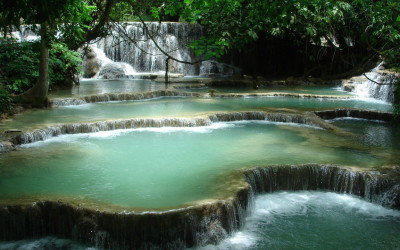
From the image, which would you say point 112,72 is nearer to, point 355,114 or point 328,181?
point 355,114

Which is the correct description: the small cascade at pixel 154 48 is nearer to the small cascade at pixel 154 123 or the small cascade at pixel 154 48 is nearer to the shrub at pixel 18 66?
the shrub at pixel 18 66

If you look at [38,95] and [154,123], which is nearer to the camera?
[154,123]

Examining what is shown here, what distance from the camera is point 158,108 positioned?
470 inches

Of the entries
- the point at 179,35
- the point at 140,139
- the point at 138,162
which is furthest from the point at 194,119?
the point at 179,35

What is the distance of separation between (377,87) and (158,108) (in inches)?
333

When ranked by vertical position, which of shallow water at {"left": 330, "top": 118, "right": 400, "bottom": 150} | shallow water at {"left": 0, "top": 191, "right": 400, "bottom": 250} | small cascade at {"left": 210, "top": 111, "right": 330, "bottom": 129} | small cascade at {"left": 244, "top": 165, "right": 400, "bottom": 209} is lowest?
shallow water at {"left": 0, "top": 191, "right": 400, "bottom": 250}

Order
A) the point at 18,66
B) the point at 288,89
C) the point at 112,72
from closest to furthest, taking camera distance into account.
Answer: the point at 18,66 < the point at 288,89 < the point at 112,72

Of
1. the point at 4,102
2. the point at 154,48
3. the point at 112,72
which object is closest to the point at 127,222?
the point at 4,102

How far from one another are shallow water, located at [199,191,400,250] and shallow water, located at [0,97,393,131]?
4.74 meters

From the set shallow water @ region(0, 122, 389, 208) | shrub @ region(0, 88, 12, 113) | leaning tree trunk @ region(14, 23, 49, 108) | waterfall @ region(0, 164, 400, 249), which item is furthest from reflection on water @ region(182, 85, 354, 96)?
waterfall @ region(0, 164, 400, 249)

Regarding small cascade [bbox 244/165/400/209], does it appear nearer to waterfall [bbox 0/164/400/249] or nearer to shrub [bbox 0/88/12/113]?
waterfall [bbox 0/164/400/249]

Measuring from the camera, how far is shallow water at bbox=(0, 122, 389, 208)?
573 cm

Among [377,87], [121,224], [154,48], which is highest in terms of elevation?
[154,48]

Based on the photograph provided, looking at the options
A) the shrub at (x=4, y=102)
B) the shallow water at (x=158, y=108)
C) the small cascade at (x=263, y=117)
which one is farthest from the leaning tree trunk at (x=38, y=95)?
the small cascade at (x=263, y=117)
